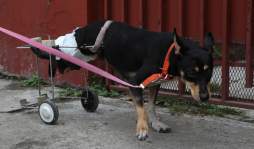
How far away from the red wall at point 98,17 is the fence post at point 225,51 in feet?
0.28

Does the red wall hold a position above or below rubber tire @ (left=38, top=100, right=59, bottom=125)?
above

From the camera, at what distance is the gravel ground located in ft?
18.0

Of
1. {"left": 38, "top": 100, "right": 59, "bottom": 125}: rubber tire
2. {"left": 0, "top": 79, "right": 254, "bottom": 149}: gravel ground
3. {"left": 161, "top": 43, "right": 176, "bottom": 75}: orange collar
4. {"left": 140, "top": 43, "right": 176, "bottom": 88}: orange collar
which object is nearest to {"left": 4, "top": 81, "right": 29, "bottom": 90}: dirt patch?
{"left": 0, "top": 79, "right": 254, "bottom": 149}: gravel ground

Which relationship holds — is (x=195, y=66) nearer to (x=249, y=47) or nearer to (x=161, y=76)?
(x=161, y=76)

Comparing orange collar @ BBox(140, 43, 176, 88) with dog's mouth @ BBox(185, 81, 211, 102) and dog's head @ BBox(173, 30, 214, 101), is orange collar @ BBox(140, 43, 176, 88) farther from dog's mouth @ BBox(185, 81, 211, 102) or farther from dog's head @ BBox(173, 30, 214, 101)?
dog's mouth @ BBox(185, 81, 211, 102)

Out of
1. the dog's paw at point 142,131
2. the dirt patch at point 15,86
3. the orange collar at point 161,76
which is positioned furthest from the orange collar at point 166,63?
the dirt patch at point 15,86

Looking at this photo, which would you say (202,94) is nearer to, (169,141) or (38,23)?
(169,141)

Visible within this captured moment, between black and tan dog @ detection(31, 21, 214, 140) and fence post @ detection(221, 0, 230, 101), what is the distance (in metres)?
1.04

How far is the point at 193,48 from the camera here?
201 inches

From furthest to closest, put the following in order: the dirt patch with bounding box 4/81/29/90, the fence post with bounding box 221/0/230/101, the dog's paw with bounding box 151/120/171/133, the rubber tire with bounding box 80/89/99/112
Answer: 1. the dirt patch with bounding box 4/81/29/90
2. the rubber tire with bounding box 80/89/99/112
3. the fence post with bounding box 221/0/230/101
4. the dog's paw with bounding box 151/120/171/133

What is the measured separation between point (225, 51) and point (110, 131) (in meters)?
1.72

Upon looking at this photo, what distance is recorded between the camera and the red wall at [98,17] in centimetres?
672

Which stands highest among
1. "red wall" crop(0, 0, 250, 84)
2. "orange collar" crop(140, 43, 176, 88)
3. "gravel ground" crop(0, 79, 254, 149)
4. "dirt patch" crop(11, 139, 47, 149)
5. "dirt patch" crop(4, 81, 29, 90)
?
"red wall" crop(0, 0, 250, 84)

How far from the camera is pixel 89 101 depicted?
6738 millimetres
